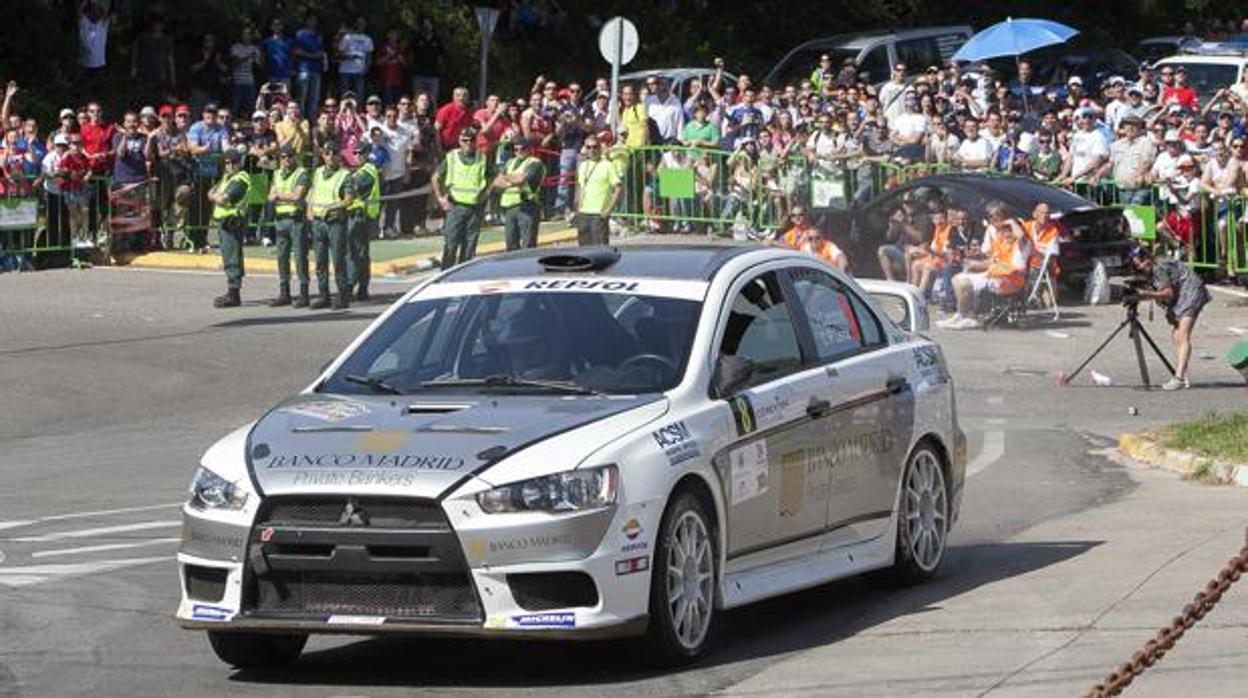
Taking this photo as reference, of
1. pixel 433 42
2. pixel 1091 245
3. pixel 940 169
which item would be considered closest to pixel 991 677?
pixel 1091 245

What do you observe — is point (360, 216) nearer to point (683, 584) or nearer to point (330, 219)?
point (330, 219)

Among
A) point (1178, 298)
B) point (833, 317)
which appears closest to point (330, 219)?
point (1178, 298)

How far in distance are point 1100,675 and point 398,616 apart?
257cm

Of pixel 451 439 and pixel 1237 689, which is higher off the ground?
pixel 451 439

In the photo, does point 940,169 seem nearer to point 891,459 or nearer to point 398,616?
point 891,459

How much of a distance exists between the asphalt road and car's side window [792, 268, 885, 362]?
3.75ft

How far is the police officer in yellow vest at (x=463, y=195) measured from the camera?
28672mm

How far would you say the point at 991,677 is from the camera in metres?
9.85

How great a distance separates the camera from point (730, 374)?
10.8m

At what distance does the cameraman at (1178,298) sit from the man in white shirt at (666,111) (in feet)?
42.4

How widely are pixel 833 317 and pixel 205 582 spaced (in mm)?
3237

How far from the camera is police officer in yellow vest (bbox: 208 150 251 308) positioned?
27906 mm

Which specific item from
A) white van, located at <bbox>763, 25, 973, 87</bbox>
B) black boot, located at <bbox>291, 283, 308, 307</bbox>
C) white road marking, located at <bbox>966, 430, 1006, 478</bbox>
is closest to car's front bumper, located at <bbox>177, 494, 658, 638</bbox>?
white road marking, located at <bbox>966, 430, 1006, 478</bbox>

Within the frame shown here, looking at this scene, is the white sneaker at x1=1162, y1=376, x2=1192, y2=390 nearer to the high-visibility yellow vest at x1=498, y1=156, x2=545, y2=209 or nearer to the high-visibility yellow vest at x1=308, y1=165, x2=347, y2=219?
the high-visibility yellow vest at x1=498, y1=156, x2=545, y2=209
